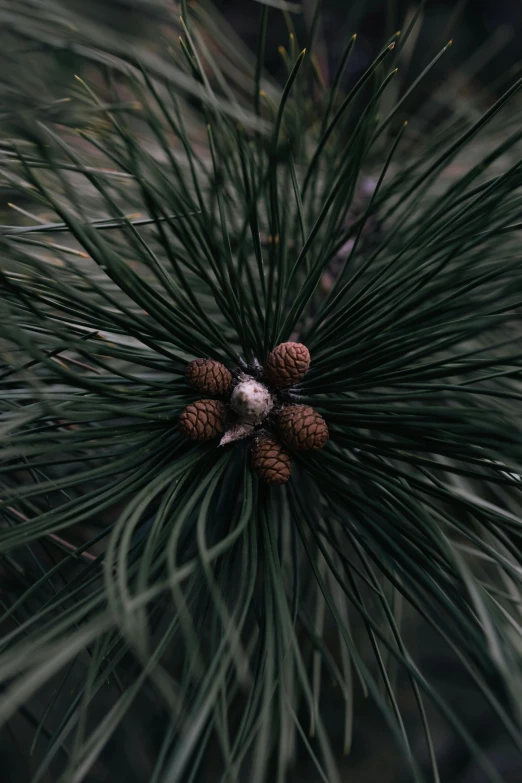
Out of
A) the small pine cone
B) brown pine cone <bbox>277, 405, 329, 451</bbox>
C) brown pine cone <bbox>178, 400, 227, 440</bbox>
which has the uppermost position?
brown pine cone <bbox>178, 400, 227, 440</bbox>

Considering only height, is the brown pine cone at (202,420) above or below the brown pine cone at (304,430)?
above

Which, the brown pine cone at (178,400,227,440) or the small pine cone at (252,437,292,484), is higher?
the brown pine cone at (178,400,227,440)

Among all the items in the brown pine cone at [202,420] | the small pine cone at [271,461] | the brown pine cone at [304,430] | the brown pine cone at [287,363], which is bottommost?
the small pine cone at [271,461]

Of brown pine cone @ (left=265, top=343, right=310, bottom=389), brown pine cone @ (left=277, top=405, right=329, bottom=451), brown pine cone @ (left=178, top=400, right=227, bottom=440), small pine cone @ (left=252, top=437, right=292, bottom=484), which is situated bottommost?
small pine cone @ (left=252, top=437, right=292, bottom=484)

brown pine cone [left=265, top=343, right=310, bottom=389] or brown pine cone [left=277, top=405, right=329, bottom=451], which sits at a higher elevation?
brown pine cone [left=265, top=343, right=310, bottom=389]
